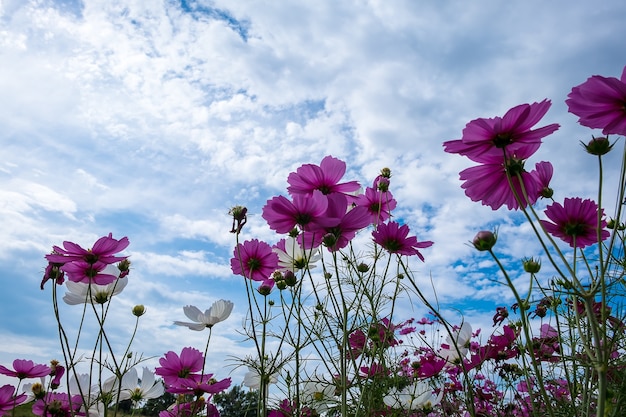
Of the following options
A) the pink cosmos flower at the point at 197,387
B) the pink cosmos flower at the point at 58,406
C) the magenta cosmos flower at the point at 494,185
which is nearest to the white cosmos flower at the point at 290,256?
the pink cosmos flower at the point at 197,387

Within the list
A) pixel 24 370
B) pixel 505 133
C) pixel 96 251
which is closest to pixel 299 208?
pixel 505 133

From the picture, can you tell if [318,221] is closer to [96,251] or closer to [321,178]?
[321,178]

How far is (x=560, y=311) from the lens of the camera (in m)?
1.34

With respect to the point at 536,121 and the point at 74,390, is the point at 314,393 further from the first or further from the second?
the point at 536,121

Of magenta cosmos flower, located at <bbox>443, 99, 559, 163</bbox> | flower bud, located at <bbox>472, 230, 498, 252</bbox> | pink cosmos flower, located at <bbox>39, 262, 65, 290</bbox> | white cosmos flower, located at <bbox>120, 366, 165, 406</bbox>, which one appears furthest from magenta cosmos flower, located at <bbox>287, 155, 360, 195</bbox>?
white cosmos flower, located at <bbox>120, 366, 165, 406</bbox>

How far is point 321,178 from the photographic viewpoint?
1117 millimetres

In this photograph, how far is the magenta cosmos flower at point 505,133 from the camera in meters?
0.76

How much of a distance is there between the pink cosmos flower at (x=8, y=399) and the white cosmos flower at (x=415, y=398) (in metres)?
1.03

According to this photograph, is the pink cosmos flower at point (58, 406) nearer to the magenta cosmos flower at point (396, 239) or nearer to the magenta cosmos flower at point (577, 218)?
the magenta cosmos flower at point (396, 239)

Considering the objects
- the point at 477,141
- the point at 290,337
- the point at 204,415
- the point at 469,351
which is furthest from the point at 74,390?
the point at 469,351

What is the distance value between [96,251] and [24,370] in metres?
0.55

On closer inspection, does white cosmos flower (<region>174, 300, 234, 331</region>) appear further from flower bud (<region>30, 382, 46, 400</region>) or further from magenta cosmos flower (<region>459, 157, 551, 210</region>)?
magenta cosmos flower (<region>459, 157, 551, 210</region>)

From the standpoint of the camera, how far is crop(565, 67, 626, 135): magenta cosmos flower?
2.37 ft

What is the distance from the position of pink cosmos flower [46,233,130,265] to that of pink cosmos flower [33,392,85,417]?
294 millimetres
